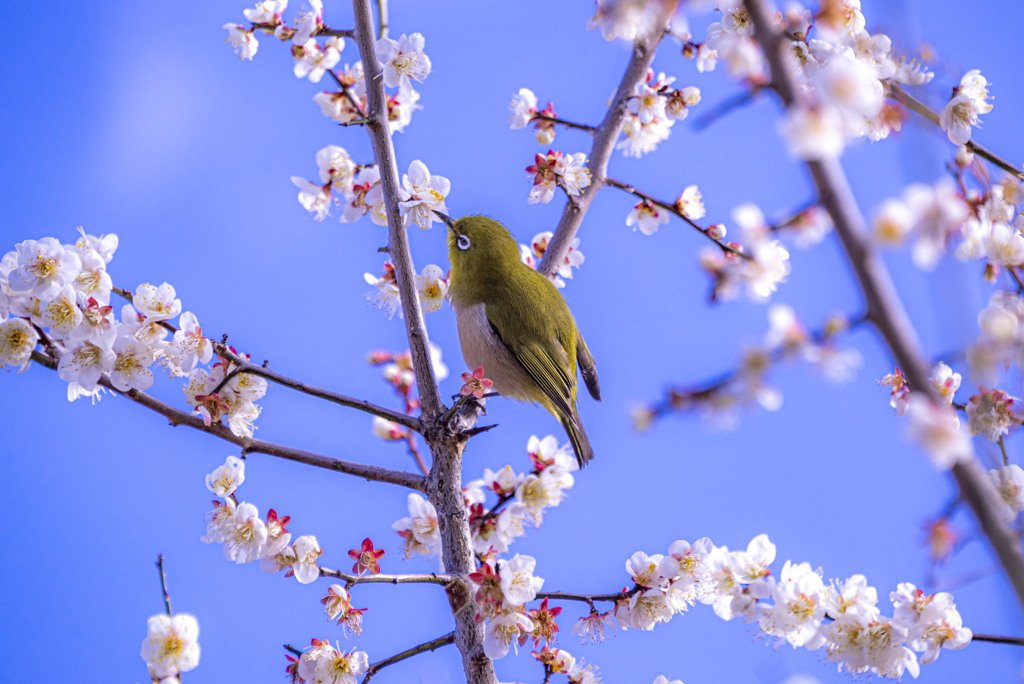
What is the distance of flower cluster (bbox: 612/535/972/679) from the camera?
167 cm

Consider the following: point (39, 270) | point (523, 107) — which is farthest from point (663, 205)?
point (39, 270)

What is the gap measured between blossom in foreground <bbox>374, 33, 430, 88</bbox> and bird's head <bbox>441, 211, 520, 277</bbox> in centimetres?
71

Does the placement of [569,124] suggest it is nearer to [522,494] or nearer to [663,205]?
[663,205]

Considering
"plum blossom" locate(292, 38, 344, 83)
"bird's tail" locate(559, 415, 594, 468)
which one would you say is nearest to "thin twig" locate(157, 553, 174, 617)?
"bird's tail" locate(559, 415, 594, 468)

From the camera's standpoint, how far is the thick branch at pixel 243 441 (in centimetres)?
168

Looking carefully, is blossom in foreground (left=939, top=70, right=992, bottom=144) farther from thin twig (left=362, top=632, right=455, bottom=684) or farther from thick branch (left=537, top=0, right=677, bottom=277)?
thin twig (left=362, top=632, right=455, bottom=684)

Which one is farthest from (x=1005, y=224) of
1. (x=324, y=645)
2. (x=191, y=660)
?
(x=191, y=660)

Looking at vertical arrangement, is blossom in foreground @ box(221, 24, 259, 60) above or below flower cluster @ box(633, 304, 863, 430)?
above

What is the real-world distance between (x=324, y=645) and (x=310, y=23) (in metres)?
2.00

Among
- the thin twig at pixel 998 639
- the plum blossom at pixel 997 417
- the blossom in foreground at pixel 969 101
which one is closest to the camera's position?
the thin twig at pixel 998 639

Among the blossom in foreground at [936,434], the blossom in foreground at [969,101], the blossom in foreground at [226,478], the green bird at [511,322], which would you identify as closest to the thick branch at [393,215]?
the blossom in foreground at [226,478]

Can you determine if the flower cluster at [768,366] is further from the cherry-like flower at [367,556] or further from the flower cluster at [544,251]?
the flower cluster at [544,251]

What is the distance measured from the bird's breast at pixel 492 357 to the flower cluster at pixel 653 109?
100cm

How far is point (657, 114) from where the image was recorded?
2.94m
